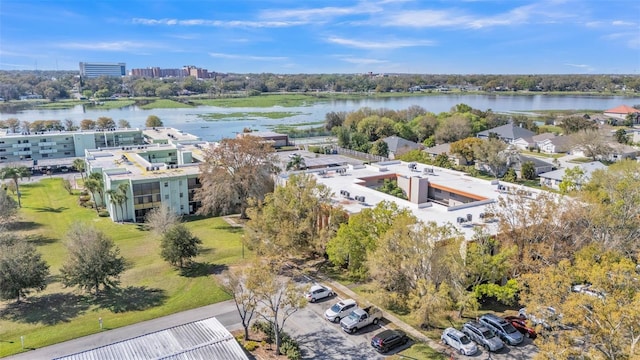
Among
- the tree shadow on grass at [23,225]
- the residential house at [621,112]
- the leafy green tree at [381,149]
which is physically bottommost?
the tree shadow on grass at [23,225]

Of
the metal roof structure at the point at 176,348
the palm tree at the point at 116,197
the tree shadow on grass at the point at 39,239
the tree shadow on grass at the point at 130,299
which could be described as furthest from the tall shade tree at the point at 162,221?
the metal roof structure at the point at 176,348

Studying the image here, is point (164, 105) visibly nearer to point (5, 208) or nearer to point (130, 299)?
point (5, 208)

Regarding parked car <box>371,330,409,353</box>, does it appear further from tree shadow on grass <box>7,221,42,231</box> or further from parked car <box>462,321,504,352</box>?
tree shadow on grass <box>7,221,42,231</box>

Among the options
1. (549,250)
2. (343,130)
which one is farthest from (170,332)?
(343,130)

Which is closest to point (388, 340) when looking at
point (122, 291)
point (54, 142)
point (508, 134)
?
point (122, 291)

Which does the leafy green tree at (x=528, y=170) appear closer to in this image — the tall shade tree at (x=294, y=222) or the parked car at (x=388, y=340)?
the tall shade tree at (x=294, y=222)

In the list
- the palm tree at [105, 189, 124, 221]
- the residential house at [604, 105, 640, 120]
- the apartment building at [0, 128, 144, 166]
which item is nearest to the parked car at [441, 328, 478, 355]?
the palm tree at [105, 189, 124, 221]

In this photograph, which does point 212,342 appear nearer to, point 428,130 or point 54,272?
point 54,272

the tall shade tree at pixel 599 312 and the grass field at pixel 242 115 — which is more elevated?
the grass field at pixel 242 115
